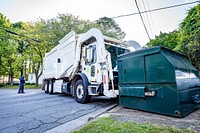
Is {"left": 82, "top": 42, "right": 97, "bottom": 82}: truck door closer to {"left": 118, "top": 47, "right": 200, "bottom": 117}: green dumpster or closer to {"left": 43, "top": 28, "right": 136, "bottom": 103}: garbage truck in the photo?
{"left": 43, "top": 28, "right": 136, "bottom": 103}: garbage truck

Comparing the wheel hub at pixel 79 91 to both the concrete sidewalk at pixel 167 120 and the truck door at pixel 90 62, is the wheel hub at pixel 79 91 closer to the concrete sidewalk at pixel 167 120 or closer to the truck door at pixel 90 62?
the truck door at pixel 90 62

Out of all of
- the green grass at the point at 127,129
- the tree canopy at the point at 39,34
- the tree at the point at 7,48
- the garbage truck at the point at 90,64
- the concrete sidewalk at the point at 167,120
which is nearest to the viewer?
the green grass at the point at 127,129

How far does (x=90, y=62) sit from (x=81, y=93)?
1397 mm

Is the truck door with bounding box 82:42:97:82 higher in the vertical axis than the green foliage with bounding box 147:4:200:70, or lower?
lower

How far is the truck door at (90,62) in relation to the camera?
17.6 ft

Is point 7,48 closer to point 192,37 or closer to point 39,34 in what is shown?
point 39,34

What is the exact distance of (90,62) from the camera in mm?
5629

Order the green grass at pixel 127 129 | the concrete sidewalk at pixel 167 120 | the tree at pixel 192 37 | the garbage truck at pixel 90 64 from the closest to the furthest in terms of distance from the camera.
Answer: the green grass at pixel 127 129 → the concrete sidewalk at pixel 167 120 → the garbage truck at pixel 90 64 → the tree at pixel 192 37

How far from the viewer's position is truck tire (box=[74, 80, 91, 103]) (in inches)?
213

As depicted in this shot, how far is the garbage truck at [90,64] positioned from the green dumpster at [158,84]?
842 millimetres

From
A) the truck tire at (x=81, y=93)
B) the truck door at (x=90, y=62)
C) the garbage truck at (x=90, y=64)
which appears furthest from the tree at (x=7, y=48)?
the truck tire at (x=81, y=93)

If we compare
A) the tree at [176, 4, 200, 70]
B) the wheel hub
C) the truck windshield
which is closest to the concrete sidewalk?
the truck windshield

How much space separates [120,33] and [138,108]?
24394 mm

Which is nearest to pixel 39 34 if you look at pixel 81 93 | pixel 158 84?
pixel 81 93
